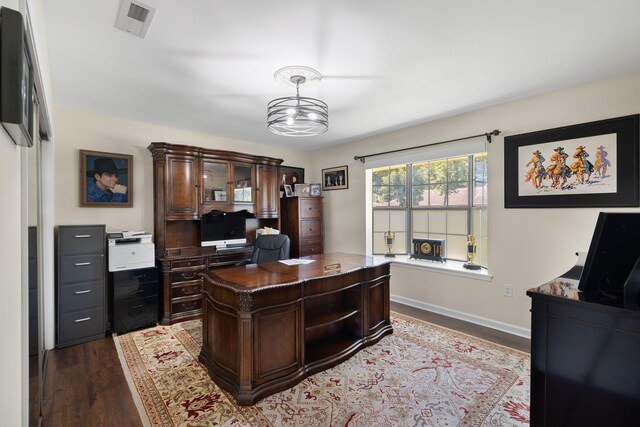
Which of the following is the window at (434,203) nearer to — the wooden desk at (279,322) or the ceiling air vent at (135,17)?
the wooden desk at (279,322)

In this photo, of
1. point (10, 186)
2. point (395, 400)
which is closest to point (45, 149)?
point (10, 186)

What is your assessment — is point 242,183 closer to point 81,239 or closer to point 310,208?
point 310,208

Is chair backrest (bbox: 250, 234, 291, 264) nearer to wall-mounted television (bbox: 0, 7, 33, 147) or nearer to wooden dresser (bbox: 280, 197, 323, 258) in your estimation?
wooden dresser (bbox: 280, 197, 323, 258)

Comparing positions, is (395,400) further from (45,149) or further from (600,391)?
(45,149)

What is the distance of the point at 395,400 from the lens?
2.14 m

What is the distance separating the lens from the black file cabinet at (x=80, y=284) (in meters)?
2.99

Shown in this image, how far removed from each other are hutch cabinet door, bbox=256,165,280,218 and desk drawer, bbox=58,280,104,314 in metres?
2.16

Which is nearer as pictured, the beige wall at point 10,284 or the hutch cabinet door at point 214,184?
the beige wall at point 10,284

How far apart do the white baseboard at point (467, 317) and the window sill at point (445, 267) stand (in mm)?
469

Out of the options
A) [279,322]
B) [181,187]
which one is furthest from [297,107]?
[181,187]

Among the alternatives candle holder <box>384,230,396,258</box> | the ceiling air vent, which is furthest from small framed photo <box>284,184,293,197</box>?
the ceiling air vent

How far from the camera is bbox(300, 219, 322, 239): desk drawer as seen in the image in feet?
16.6

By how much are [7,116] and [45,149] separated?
3.08 meters

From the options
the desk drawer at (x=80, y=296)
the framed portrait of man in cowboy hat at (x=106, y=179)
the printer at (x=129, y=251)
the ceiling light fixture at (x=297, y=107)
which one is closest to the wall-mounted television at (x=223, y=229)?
the printer at (x=129, y=251)
